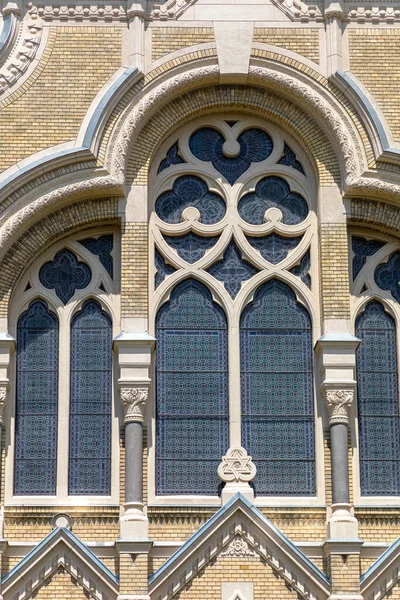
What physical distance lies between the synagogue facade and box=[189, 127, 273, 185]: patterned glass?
3 centimetres

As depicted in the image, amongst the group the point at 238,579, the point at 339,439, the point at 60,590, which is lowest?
the point at 60,590

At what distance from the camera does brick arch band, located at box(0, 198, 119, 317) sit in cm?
2444

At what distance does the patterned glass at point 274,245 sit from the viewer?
2477 cm

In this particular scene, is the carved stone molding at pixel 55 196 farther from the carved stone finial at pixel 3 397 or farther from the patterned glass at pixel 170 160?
the carved stone finial at pixel 3 397

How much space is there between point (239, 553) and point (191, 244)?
4.24 m

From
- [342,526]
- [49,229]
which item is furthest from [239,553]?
[49,229]

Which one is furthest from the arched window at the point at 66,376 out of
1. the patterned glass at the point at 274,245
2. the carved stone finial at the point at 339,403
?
the carved stone finial at the point at 339,403

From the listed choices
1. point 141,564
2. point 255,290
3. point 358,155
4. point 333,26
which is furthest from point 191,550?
point 333,26

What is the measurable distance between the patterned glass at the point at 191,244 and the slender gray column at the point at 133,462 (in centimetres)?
244

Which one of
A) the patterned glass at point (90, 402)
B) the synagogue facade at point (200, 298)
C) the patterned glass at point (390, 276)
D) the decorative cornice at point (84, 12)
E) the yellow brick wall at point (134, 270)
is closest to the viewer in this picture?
the synagogue facade at point (200, 298)

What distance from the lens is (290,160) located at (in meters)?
25.2

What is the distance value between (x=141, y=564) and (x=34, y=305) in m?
3.81

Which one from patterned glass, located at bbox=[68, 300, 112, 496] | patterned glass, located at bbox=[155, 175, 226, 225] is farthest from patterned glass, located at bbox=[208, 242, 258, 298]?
patterned glass, located at bbox=[68, 300, 112, 496]

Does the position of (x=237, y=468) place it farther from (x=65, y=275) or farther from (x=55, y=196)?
(x=55, y=196)
